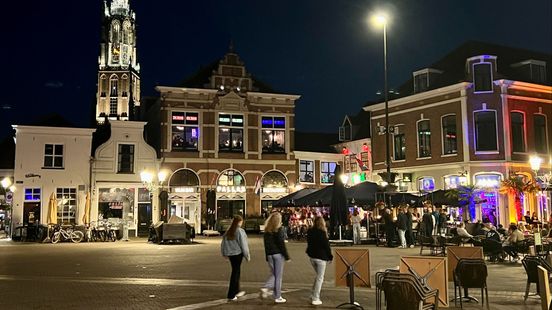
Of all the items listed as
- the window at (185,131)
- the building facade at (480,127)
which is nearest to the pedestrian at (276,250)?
the building facade at (480,127)

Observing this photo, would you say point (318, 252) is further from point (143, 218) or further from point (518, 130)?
point (143, 218)

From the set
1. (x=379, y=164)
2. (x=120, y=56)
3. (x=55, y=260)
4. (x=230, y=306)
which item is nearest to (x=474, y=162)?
(x=379, y=164)

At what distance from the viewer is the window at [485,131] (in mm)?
32969

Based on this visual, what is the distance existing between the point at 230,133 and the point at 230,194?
4.65m

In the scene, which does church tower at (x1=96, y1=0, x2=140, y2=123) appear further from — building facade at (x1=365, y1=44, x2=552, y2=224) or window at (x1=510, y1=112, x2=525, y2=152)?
window at (x1=510, y1=112, x2=525, y2=152)

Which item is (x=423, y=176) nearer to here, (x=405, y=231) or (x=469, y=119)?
(x=469, y=119)

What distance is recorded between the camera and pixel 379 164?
39.9 meters

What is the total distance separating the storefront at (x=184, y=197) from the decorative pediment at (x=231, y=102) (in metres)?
5.69

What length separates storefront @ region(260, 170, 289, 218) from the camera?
40.8 meters

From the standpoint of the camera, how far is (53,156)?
118ft

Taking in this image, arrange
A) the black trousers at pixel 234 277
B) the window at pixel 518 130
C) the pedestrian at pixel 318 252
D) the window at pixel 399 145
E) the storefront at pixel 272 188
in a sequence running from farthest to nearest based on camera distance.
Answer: the storefront at pixel 272 188 → the window at pixel 399 145 → the window at pixel 518 130 → the black trousers at pixel 234 277 → the pedestrian at pixel 318 252

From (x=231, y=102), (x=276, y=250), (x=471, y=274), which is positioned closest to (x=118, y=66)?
(x=231, y=102)

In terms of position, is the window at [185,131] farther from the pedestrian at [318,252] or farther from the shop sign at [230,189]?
the pedestrian at [318,252]

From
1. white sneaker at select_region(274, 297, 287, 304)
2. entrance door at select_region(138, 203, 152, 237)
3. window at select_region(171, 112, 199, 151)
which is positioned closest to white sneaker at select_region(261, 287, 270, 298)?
white sneaker at select_region(274, 297, 287, 304)
